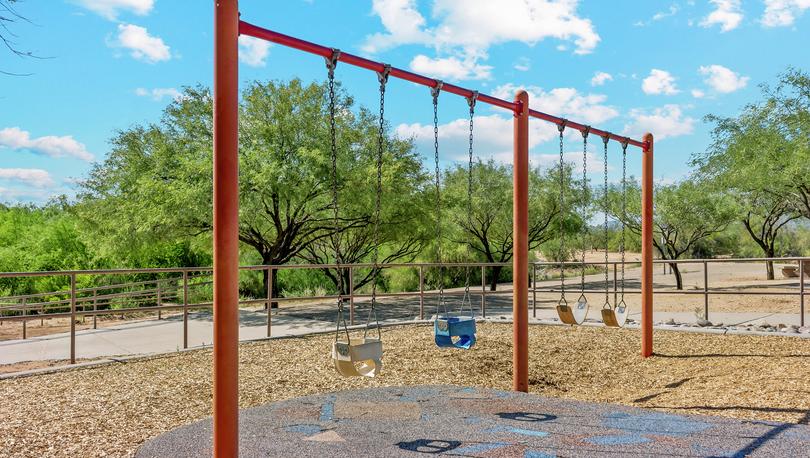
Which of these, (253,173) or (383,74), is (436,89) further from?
(253,173)

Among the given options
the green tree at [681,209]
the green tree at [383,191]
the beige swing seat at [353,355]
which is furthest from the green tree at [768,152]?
the beige swing seat at [353,355]

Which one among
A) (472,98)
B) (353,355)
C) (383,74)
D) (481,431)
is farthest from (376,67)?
(481,431)

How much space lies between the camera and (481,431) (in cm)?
435

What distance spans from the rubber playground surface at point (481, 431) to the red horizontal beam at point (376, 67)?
2694mm

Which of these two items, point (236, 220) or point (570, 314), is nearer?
point (236, 220)

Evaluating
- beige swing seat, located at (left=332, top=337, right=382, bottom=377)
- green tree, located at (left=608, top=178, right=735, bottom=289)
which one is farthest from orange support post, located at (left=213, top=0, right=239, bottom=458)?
green tree, located at (left=608, top=178, right=735, bottom=289)

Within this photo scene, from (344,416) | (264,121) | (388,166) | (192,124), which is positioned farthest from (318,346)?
(192,124)

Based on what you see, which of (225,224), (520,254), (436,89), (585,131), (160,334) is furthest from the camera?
(160,334)

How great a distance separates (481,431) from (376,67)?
9.34 ft

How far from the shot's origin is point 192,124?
17.2 m

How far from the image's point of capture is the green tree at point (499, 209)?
915 inches

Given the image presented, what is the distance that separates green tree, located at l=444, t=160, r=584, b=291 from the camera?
23.2m

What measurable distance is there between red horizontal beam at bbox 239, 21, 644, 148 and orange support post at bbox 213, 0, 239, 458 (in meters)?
0.35

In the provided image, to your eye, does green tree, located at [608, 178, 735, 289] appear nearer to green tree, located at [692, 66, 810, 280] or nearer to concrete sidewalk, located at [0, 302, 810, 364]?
green tree, located at [692, 66, 810, 280]
